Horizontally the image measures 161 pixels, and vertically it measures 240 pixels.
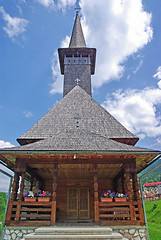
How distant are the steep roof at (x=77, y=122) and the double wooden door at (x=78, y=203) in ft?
9.63

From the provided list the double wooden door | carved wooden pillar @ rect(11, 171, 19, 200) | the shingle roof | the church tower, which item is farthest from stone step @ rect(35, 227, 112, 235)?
the church tower

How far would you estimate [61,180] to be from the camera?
365 inches

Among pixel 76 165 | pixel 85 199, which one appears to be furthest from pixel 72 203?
pixel 76 165

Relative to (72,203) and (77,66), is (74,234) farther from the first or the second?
(77,66)

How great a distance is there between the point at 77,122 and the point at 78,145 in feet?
11.3

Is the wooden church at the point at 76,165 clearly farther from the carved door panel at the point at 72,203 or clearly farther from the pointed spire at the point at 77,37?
the pointed spire at the point at 77,37

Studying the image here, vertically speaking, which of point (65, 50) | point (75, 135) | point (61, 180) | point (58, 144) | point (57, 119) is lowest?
point (61, 180)

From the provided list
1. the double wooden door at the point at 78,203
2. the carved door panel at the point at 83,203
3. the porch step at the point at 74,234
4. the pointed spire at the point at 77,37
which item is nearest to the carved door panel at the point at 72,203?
the double wooden door at the point at 78,203

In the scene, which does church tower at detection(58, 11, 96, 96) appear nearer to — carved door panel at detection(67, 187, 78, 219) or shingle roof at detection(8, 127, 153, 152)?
carved door panel at detection(67, 187, 78, 219)

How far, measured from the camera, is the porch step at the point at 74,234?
4.88 metres

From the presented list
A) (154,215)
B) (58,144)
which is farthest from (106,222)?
(154,215)

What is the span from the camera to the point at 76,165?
23.7ft

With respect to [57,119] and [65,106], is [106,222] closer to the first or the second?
[57,119]

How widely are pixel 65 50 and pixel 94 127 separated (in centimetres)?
1098
